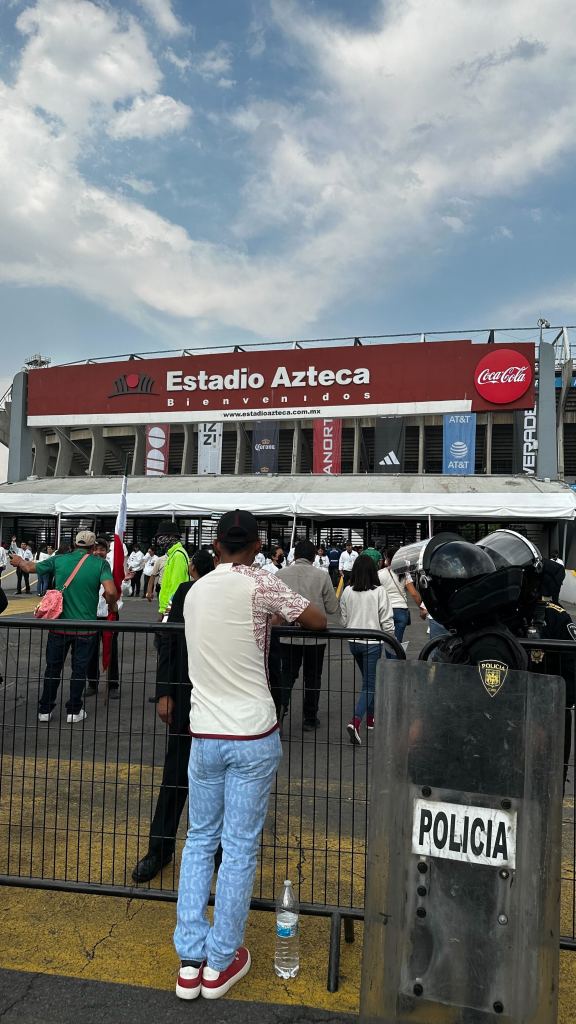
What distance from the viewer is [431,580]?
237 cm

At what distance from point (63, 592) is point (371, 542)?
64.3ft

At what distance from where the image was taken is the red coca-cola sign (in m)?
27.0

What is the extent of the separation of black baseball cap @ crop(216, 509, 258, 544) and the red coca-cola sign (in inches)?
1026

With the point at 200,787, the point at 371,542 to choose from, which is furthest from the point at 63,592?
the point at 371,542

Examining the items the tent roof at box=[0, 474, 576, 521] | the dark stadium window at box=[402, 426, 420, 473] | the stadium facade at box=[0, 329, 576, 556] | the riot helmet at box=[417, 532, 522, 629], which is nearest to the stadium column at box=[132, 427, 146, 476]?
the stadium facade at box=[0, 329, 576, 556]

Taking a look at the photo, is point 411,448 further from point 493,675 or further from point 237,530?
point 493,675

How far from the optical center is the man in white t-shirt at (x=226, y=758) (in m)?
2.72

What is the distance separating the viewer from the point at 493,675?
2.22m

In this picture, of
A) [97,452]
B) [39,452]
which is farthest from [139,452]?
[39,452]

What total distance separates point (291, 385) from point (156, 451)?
6.68 meters

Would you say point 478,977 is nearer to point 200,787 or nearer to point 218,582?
point 200,787

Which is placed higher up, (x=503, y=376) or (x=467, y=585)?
(x=503, y=376)

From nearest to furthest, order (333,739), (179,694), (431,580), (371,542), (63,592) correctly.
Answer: (431,580), (179,694), (333,739), (63,592), (371,542)

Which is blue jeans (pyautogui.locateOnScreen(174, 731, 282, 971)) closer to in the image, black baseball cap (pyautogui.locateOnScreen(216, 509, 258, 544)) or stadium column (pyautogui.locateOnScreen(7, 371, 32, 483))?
black baseball cap (pyautogui.locateOnScreen(216, 509, 258, 544))
